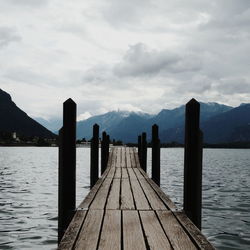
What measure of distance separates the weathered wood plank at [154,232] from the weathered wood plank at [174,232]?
9 centimetres

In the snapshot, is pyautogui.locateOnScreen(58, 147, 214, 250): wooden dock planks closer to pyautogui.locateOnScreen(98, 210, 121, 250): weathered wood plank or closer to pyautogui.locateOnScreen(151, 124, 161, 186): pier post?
pyautogui.locateOnScreen(98, 210, 121, 250): weathered wood plank

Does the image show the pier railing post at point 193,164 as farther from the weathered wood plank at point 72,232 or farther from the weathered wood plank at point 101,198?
the weathered wood plank at point 72,232

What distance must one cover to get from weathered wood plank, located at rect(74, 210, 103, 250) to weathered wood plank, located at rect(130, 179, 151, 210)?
41.9 inches

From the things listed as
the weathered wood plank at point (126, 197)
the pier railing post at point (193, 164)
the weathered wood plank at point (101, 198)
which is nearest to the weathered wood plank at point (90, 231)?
the weathered wood plank at point (101, 198)

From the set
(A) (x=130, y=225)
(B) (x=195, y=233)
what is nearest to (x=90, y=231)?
(A) (x=130, y=225)

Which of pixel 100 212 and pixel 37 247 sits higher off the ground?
pixel 100 212

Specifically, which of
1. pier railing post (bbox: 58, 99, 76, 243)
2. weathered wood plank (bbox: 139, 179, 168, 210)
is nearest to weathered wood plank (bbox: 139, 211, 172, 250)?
weathered wood plank (bbox: 139, 179, 168, 210)

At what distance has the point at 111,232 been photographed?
218 inches

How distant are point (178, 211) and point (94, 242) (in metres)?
2.43

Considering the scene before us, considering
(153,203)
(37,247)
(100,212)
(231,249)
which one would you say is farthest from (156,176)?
(100,212)

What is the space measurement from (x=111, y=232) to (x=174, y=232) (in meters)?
0.93

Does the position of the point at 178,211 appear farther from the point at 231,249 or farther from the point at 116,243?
the point at 231,249

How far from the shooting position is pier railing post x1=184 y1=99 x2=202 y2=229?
268 inches

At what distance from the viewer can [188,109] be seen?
22.5 feet
